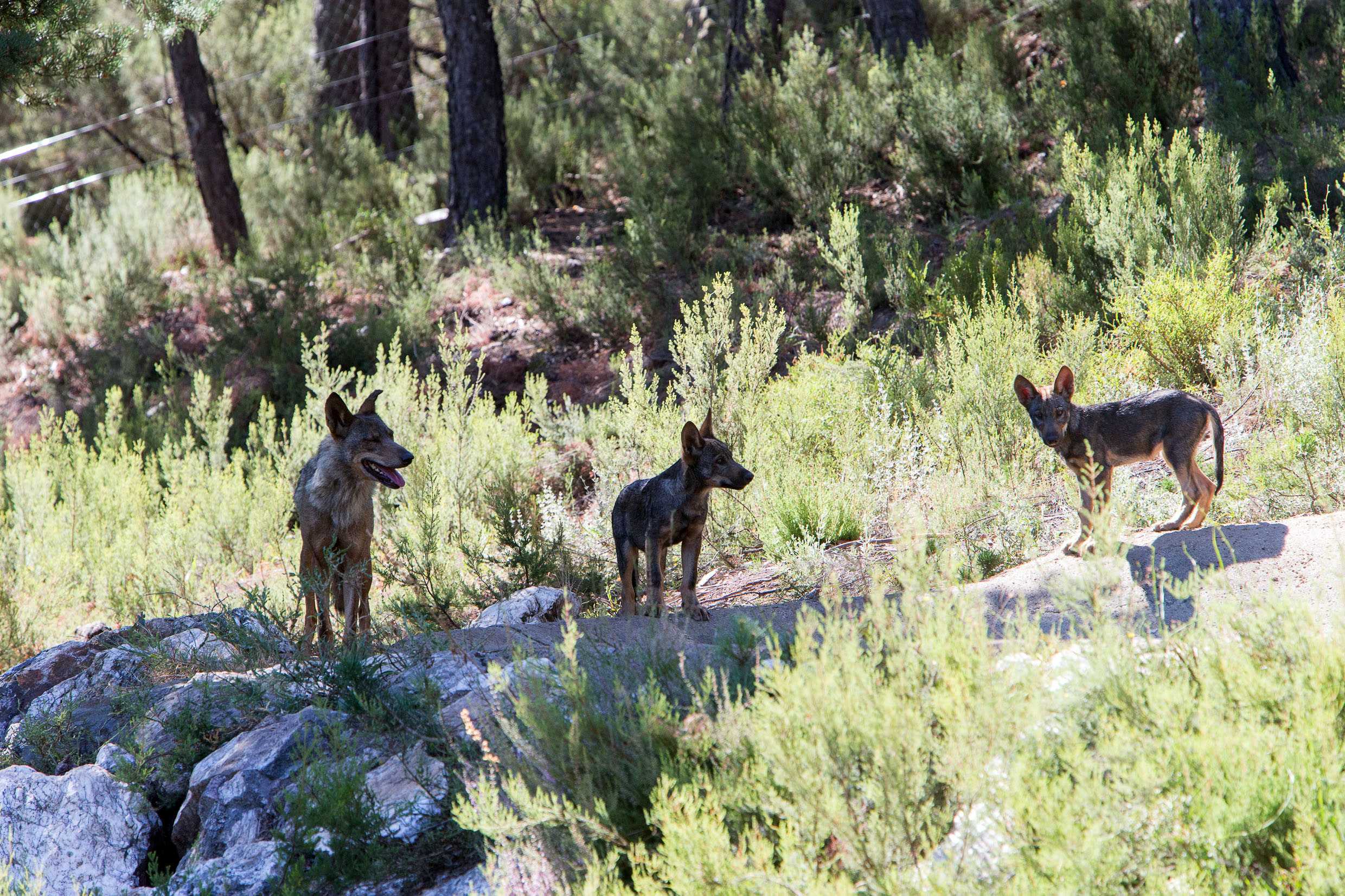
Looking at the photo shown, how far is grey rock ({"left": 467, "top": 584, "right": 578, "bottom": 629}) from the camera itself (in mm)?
5648

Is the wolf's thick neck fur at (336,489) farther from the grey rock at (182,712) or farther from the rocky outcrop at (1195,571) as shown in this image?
the rocky outcrop at (1195,571)

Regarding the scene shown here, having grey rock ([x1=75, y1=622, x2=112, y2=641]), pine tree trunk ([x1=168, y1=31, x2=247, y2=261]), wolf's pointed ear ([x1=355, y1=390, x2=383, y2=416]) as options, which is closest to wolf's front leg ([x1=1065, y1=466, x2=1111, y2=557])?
wolf's pointed ear ([x1=355, y1=390, x2=383, y2=416])

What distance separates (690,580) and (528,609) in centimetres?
104

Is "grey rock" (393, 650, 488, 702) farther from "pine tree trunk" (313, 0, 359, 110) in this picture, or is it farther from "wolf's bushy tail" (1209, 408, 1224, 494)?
"pine tree trunk" (313, 0, 359, 110)

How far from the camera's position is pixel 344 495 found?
5855 mm

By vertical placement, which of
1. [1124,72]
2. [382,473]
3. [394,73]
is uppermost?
[394,73]

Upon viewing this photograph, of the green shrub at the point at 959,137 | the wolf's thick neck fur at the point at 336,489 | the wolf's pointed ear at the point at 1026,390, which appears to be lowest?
the wolf's thick neck fur at the point at 336,489

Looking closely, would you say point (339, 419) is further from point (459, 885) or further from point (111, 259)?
point (111, 259)

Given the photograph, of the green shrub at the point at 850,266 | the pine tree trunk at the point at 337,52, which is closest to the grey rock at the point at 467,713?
the green shrub at the point at 850,266

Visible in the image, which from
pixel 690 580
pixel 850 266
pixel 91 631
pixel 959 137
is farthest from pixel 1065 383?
pixel 959 137

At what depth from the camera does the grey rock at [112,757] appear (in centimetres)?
419

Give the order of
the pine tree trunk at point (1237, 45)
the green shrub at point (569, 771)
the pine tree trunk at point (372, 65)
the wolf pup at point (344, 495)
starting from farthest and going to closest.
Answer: the pine tree trunk at point (372, 65)
the pine tree trunk at point (1237, 45)
the wolf pup at point (344, 495)
the green shrub at point (569, 771)

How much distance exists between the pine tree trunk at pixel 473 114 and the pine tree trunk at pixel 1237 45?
331 inches

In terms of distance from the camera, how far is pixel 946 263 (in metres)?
9.18
